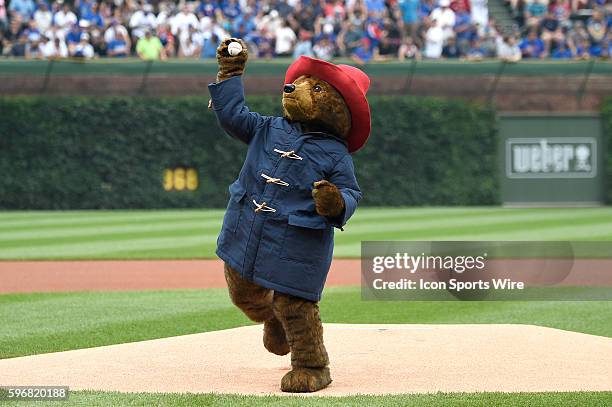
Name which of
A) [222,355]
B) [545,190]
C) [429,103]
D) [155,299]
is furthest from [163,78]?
[222,355]

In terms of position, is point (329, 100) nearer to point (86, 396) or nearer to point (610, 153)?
point (86, 396)

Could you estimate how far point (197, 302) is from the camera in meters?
10.2

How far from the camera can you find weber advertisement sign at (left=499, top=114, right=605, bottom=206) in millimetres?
26422

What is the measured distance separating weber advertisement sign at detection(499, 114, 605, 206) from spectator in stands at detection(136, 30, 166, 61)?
27.2ft

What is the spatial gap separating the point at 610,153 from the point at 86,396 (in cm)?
2268

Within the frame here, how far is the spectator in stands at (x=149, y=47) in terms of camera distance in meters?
26.0

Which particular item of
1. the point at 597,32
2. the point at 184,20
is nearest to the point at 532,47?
the point at 597,32

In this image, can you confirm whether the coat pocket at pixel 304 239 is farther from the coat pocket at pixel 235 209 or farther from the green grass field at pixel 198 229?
the green grass field at pixel 198 229

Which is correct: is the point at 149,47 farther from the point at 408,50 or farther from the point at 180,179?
the point at 408,50

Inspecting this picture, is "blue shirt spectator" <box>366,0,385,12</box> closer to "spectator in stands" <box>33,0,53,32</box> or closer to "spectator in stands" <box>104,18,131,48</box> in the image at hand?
"spectator in stands" <box>104,18,131,48</box>

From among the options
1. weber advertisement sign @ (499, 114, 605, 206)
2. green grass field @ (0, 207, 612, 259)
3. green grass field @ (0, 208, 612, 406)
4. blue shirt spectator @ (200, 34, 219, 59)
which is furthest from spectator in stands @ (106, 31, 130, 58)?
weber advertisement sign @ (499, 114, 605, 206)

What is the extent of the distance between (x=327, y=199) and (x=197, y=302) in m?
4.77

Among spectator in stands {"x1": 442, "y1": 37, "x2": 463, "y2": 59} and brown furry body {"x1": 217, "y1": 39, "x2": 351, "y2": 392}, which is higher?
brown furry body {"x1": 217, "y1": 39, "x2": 351, "y2": 392}

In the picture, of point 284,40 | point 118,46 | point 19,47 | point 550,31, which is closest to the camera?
point 19,47
